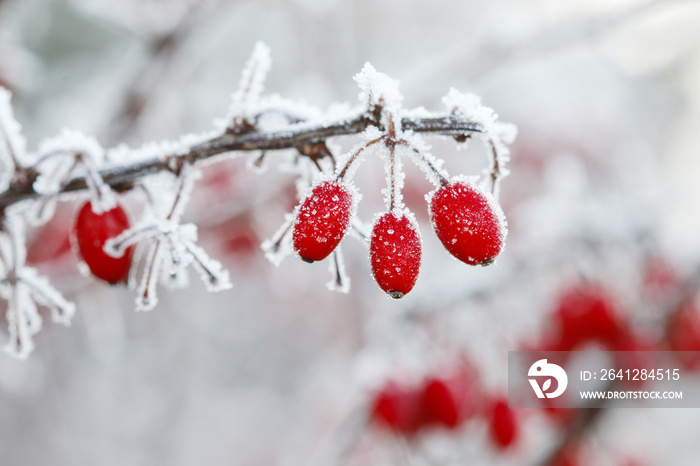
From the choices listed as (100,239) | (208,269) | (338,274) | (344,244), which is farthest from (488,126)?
(344,244)

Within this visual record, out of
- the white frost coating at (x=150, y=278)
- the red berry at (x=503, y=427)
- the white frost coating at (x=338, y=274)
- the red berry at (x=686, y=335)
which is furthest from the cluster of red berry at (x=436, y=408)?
the white frost coating at (x=150, y=278)

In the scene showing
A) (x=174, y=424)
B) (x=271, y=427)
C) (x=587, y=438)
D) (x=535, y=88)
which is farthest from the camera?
(x=535, y=88)

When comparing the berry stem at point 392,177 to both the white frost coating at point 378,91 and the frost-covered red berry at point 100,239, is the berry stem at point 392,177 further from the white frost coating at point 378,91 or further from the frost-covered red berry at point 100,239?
the frost-covered red berry at point 100,239

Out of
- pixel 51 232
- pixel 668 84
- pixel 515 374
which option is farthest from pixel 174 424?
pixel 668 84

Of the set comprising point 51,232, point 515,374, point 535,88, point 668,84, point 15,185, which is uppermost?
point 668,84

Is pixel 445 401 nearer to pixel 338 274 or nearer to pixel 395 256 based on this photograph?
pixel 338 274

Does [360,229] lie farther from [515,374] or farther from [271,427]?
[271,427]
